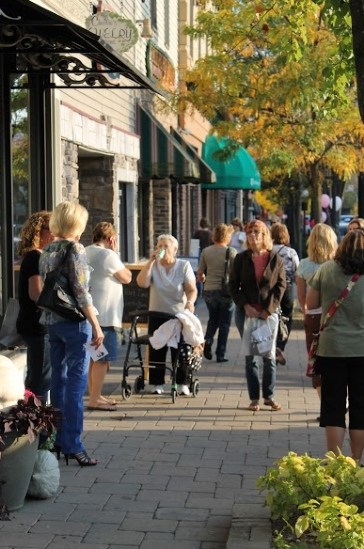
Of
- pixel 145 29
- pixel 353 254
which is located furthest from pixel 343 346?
pixel 145 29

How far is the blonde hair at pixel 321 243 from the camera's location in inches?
380

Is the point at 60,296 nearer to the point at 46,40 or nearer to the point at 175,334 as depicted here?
the point at 46,40

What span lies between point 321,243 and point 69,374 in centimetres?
318

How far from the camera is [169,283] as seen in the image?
34.9ft

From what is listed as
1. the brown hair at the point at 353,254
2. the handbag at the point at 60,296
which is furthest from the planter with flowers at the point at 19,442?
the brown hair at the point at 353,254

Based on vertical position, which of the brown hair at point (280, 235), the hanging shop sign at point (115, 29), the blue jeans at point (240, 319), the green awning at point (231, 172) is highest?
the hanging shop sign at point (115, 29)

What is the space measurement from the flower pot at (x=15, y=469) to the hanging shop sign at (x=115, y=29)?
7.48m

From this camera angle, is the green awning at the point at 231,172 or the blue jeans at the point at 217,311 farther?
the green awning at the point at 231,172

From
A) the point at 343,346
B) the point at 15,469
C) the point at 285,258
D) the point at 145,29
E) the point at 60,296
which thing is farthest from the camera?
the point at 145,29

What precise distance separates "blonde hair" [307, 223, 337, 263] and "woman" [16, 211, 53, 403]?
2822 mm

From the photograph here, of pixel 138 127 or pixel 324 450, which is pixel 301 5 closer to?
pixel 324 450

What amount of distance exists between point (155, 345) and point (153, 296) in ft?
1.74

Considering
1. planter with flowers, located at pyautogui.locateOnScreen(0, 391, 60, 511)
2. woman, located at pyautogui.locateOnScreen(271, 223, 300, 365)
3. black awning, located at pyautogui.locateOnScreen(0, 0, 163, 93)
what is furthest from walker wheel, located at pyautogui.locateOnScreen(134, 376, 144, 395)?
planter with flowers, located at pyautogui.locateOnScreen(0, 391, 60, 511)

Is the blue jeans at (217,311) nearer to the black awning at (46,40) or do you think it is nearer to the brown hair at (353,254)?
the black awning at (46,40)
